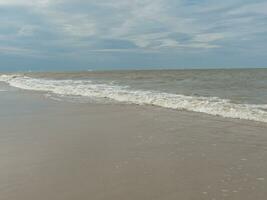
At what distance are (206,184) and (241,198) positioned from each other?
0.62 m

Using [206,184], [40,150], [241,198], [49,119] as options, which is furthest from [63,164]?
[49,119]

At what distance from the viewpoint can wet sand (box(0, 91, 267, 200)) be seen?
502cm

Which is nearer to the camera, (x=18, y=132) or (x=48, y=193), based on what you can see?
(x=48, y=193)

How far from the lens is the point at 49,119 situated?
11.4m

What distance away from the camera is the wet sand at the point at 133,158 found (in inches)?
197

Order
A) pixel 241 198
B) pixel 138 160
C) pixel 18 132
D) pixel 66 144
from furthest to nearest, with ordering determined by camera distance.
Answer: pixel 18 132 < pixel 66 144 < pixel 138 160 < pixel 241 198

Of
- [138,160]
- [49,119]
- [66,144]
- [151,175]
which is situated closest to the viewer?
[151,175]

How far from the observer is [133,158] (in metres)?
6.62

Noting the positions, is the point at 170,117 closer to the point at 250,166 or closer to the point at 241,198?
the point at 250,166

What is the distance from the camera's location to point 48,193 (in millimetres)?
4961

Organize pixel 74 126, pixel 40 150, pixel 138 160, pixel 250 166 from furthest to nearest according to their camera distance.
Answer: pixel 74 126 < pixel 40 150 < pixel 138 160 < pixel 250 166

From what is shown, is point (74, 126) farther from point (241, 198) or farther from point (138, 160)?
point (241, 198)

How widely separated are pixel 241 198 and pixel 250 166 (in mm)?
1464

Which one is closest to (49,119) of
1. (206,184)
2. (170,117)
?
(170,117)
